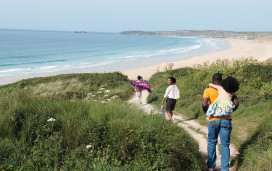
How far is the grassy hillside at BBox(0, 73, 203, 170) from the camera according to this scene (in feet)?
11.5

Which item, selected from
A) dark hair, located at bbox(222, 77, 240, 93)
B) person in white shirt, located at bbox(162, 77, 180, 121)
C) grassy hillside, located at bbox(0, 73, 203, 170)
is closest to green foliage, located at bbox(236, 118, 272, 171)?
grassy hillside, located at bbox(0, 73, 203, 170)

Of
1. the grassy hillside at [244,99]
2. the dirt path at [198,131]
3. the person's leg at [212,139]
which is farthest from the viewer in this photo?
the grassy hillside at [244,99]

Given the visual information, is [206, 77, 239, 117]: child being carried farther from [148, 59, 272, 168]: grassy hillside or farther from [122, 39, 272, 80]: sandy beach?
[122, 39, 272, 80]: sandy beach

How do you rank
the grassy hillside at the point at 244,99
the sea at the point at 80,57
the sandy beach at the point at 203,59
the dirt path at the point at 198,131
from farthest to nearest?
the sea at the point at 80,57 < the sandy beach at the point at 203,59 < the grassy hillside at the point at 244,99 < the dirt path at the point at 198,131

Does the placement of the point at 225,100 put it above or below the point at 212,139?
above

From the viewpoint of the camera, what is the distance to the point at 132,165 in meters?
3.71

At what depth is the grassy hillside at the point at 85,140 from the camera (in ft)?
11.5

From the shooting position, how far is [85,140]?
4.12m

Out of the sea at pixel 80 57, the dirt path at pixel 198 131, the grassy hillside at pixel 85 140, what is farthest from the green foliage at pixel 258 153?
the sea at pixel 80 57

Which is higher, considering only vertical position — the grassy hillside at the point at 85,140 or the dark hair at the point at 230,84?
the dark hair at the point at 230,84

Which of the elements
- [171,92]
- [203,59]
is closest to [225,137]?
[171,92]

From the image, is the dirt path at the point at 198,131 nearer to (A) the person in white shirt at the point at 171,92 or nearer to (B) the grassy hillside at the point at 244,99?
(B) the grassy hillside at the point at 244,99

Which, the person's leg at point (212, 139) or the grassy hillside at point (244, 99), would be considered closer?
the person's leg at point (212, 139)

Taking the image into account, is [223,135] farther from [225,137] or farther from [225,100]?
[225,100]
